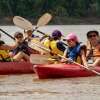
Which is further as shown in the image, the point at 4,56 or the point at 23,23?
the point at 23,23

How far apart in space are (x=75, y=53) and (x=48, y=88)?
3.94ft

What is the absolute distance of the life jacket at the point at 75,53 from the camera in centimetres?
1053

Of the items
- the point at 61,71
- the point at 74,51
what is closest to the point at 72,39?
the point at 74,51

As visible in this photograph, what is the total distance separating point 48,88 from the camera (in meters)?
9.66

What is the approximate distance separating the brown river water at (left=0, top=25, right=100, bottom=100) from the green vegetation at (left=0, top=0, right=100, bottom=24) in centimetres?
4221

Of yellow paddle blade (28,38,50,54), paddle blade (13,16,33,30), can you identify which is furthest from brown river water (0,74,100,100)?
paddle blade (13,16,33,30)

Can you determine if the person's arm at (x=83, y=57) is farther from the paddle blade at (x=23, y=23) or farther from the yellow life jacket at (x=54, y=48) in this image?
the paddle blade at (x=23, y=23)

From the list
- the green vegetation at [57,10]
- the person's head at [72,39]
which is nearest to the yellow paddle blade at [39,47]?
the person's head at [72,39]

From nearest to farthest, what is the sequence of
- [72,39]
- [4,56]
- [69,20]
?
[72,39] → [4,56] → [69,20]

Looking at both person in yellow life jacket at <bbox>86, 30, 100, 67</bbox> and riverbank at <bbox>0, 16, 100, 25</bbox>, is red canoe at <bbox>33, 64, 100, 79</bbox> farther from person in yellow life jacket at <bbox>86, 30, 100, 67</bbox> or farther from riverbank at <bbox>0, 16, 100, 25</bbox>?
riverbank at <bbox>0, 16, 100, 25</bbox>

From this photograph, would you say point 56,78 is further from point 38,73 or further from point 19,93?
point 19,93

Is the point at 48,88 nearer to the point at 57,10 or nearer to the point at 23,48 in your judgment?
the point at 23,48

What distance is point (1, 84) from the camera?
1033cm

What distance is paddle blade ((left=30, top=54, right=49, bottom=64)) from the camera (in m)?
10.6
